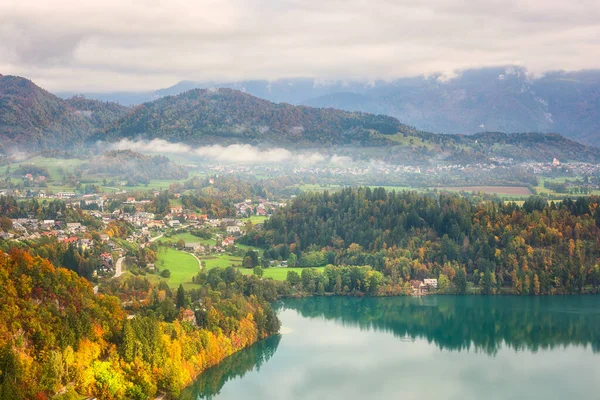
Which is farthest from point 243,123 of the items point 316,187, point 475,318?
point 475,318

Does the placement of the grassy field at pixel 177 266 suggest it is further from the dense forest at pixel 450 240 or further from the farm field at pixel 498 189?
the farm field at pixel 498 189

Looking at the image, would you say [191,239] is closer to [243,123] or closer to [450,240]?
[450,240]

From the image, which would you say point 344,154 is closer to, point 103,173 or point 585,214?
point 103,173

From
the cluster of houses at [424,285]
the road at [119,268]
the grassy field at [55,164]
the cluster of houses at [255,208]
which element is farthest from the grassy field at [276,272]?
the grassy field at [55,164]

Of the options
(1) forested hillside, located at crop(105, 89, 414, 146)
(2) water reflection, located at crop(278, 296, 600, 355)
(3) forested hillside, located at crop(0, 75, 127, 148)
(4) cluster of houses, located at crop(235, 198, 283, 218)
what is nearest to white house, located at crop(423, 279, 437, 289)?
(2) water reflection, located at crop(278, 296, 600, 355)

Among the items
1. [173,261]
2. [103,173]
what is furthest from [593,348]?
[103,173]

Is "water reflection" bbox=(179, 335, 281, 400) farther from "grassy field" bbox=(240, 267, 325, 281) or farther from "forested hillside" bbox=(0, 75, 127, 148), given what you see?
"forested hillside" bbox=(0, 75, 127, 148)
